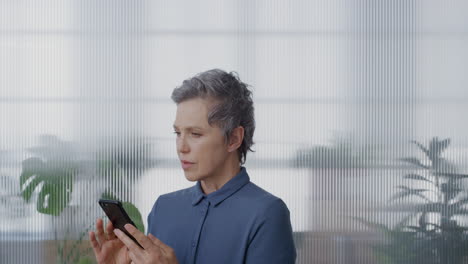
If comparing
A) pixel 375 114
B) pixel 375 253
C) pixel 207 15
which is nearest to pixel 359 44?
pixel 375 114

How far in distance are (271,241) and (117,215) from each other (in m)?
0.33

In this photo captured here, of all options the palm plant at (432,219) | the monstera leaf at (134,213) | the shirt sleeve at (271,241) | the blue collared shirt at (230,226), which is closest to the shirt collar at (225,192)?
the blue collared shirt at (230,226)

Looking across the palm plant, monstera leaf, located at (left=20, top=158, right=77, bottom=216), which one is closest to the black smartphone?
monstera leaf, located at (left=20, top=158, right=77, bottom=216)

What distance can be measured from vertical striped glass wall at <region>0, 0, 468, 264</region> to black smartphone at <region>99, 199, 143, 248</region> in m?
2.12

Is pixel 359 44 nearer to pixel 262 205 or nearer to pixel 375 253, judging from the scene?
pixel 375 253

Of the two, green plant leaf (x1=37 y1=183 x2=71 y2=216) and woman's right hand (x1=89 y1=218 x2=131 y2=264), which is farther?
green plant leaf (x1=37 y1=183 x2=71 y2=216)

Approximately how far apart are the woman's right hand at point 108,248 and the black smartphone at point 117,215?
0.02 meters

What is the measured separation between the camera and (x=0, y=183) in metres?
3.52

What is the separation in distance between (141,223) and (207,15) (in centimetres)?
125

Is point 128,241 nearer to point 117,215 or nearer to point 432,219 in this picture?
point 117,215

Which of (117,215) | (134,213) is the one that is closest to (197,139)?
(117,215)

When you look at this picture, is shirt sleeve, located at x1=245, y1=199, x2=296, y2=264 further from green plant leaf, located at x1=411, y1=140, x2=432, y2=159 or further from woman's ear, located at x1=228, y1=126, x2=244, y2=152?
green plant leaf, located at x1=411, y1=140, x2=432, y2=159

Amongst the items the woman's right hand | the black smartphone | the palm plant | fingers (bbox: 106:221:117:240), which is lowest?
the palm plant

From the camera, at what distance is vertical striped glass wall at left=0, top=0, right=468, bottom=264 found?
3.40m
